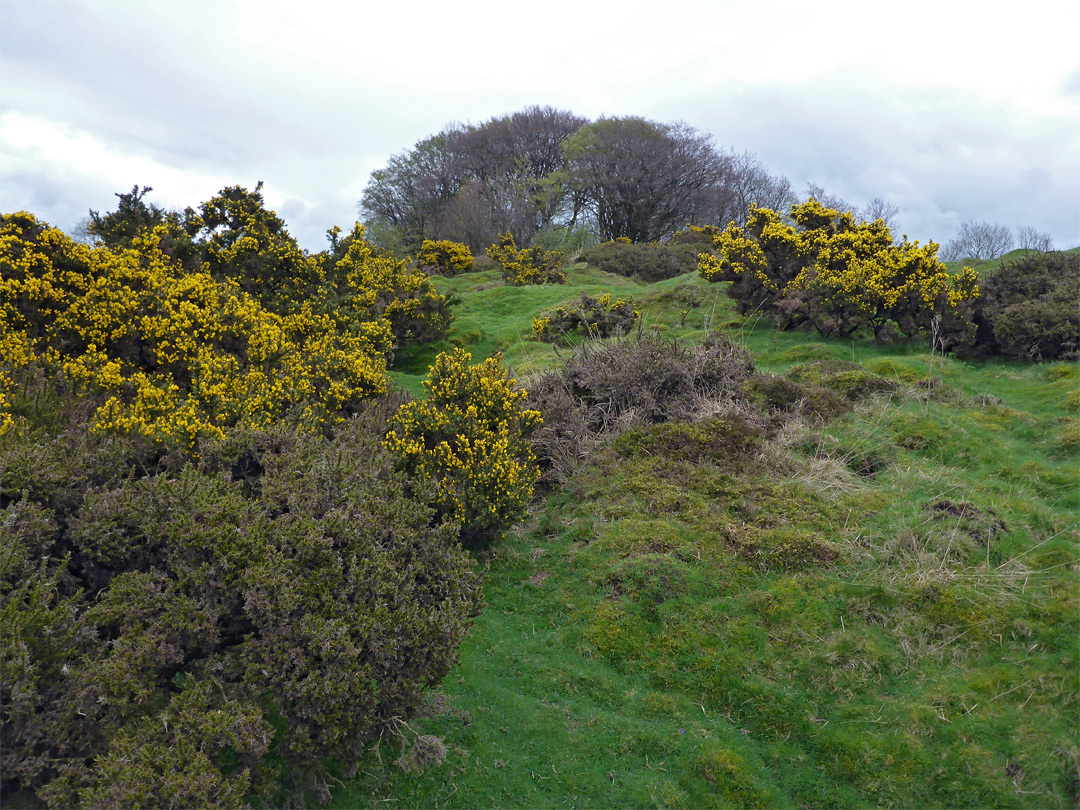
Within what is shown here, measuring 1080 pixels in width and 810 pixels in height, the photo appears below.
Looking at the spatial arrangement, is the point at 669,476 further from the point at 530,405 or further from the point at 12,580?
the point at 12,580

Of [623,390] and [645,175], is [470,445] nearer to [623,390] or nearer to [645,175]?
[623,390]

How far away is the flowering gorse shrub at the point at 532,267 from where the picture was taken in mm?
29562

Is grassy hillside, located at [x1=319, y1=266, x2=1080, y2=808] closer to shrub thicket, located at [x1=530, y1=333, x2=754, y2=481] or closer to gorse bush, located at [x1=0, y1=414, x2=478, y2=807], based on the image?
shrub thicket, located at [x1=530, y1=333, x2=754, y2=481]

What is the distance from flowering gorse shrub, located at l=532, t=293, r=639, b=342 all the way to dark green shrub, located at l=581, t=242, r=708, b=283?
12.6 meters

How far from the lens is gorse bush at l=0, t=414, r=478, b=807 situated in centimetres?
339

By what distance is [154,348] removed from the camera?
9.84 meters

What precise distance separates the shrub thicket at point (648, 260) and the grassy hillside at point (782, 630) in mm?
21650

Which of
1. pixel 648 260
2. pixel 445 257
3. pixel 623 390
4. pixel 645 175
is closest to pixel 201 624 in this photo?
pixel 623 390

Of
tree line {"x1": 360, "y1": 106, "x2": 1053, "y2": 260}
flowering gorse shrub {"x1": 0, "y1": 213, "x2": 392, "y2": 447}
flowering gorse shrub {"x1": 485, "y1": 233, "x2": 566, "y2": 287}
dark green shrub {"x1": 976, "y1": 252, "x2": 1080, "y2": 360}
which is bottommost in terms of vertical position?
flowering gorse shrub {"x1": 0, "y1": 213, "x2": 392, "y2": 447}

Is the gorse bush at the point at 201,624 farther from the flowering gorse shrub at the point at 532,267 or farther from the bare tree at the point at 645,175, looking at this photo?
the bare tree at the point at 645,175

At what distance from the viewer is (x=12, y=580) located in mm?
3971

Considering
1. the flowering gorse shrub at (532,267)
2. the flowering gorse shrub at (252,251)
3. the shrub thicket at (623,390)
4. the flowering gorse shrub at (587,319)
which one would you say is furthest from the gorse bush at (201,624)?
the flowering gorse shrub at (532,267)

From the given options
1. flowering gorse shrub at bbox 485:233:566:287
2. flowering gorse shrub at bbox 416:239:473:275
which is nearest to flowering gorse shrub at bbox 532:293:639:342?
flowering gorse shrub at bbox 485:233:566:287

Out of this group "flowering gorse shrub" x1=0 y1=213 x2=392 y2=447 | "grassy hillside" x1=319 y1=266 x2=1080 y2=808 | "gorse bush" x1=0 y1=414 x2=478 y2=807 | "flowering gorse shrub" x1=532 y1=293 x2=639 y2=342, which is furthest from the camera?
"flowering gorse shrub" x1=532 y1=293 x2=639 y2=342
